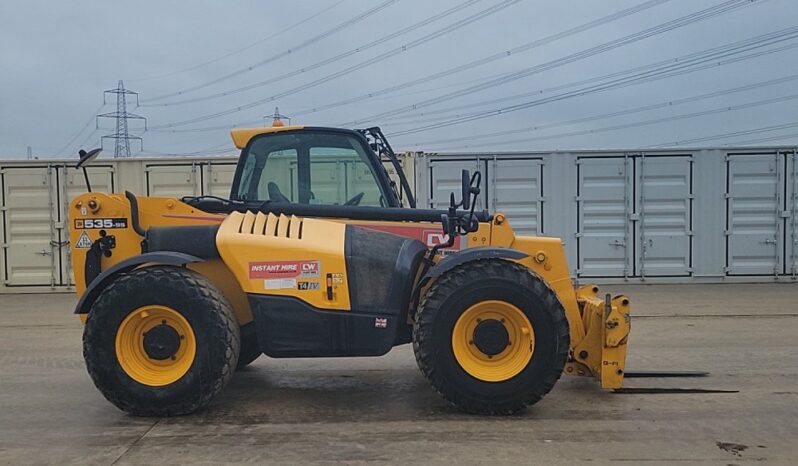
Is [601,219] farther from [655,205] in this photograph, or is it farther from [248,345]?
[248,345]

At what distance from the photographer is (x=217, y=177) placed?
1319cm

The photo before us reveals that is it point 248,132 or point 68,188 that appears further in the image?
point 68,188

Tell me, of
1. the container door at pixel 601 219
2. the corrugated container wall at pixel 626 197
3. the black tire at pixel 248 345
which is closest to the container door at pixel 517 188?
the corrugated container wall at pixel 626 197

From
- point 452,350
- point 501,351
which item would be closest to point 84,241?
point 452,350

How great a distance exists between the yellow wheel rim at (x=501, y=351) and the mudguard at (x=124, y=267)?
83.9 inches

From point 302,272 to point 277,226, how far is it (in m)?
0.47

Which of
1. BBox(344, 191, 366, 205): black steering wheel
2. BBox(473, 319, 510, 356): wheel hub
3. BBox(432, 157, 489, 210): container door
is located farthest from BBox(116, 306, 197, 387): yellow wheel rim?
BBox(432, 157, 489, 210): container door

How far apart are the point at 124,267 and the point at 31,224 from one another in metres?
9.56

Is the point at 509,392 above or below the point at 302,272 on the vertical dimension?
below

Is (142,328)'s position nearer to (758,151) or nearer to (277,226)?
(277,226)

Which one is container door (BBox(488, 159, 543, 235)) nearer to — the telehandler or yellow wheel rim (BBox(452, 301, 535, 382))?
the telehandler

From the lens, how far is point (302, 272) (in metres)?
5.12

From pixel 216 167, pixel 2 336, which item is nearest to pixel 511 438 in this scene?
pixel 2 336

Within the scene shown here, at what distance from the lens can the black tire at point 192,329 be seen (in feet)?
16.4
